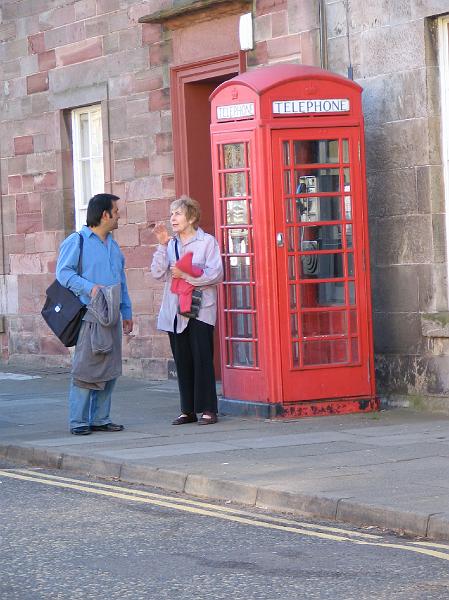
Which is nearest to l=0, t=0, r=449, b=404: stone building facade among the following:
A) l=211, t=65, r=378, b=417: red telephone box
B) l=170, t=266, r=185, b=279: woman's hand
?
l=211, t=65, r=378, b=417: red telephone box

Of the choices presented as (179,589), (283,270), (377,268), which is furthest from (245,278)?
(179,589)

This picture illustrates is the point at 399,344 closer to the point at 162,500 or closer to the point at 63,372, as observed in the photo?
the point at 162,500

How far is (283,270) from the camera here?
11539mm

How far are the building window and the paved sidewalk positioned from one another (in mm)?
4247

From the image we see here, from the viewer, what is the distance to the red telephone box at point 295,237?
37.6 feet

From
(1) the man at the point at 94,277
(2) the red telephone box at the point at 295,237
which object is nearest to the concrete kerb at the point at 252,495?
(1) the man at the point at 94,277

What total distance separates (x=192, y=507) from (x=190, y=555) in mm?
1364

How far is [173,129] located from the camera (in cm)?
1506

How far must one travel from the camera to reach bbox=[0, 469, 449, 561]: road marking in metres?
7.08

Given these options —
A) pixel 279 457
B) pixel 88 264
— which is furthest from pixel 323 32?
pixel 279 457

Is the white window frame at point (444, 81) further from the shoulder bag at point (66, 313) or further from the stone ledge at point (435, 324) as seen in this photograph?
the shoulder bag at point (66, 313)

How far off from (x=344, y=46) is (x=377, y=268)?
2.04 meters

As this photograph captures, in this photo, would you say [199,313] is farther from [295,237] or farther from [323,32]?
[323,32]

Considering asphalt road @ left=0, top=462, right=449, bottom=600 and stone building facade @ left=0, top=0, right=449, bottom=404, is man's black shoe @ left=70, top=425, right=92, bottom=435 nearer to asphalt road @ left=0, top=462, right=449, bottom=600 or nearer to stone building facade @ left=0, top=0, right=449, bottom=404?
asphalt road @ left=0, top=462, right=449, bottom=600
